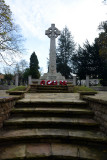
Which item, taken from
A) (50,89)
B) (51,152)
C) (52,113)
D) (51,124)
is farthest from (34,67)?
(51,152)

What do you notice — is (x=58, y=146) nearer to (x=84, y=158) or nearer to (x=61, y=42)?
(x=84, y=158)

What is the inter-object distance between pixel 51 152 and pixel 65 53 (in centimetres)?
2925

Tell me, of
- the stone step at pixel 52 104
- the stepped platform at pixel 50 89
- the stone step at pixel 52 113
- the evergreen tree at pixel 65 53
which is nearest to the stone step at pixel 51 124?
the stone step at pixel 52 113

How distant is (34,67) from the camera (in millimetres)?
29359

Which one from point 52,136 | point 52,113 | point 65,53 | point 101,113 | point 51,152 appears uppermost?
point 65,53

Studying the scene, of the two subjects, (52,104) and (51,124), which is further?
(52,104)

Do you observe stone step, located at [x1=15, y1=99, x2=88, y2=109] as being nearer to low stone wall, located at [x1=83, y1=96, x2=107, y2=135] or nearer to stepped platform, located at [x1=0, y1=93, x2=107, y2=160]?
stepped platform, located at [x1=0, y1=93, x2=107, y2=160]

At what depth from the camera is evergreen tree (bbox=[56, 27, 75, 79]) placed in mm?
27625

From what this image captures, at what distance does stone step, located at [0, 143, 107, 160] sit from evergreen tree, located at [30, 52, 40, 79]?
2585 centimetres

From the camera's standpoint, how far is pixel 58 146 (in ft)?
6.84

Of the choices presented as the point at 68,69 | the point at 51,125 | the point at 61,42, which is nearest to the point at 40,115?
the point at 51,125

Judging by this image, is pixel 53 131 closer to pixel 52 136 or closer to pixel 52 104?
pixel 52 136

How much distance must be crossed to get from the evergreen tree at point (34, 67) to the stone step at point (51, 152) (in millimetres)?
25855

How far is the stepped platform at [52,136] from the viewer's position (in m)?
1.86
